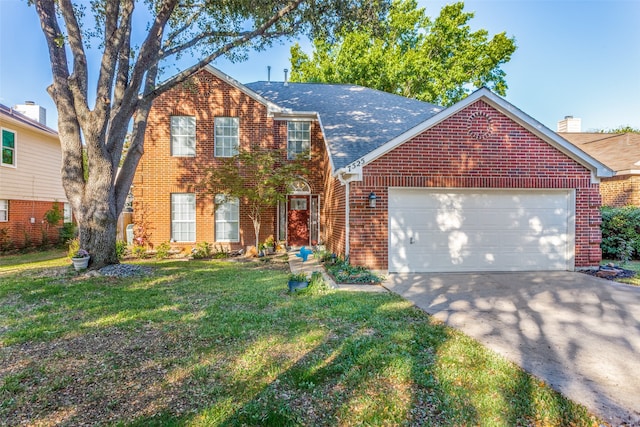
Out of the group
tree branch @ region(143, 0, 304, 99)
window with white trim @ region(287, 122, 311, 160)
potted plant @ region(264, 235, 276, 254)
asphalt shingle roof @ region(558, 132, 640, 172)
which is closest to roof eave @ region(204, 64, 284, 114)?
window with white trim @ region(287, 122, 311, 160)

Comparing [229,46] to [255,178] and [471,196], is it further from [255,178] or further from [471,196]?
[471,196]

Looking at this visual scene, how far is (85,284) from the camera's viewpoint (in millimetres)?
7422

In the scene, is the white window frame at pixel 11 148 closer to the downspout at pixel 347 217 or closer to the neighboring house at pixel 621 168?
the downspout at pixel 347 217

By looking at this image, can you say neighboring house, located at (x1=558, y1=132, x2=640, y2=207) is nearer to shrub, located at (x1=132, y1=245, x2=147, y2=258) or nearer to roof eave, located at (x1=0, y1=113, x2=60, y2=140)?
shrub, located at (x1=132, y1=245, x2=147, y2=258)

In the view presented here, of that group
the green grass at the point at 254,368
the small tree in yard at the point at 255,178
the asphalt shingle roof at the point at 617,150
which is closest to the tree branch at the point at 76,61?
the small tree in yard at the point at 255,178

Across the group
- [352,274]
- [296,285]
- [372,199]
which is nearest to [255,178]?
[372,199]

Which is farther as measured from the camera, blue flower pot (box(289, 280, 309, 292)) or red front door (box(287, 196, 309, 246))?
red front door (box(287, 196, 309, 246))

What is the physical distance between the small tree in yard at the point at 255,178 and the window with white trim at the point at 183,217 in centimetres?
97

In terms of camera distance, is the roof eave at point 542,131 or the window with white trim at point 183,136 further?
the window with white trim at point 183,136

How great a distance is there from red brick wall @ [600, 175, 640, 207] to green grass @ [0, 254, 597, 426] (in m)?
14.4

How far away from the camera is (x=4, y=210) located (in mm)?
13773

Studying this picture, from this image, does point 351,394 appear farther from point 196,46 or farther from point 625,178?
point 625,178

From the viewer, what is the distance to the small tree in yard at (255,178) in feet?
38.5

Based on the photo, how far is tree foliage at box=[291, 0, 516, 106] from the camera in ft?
76.1
